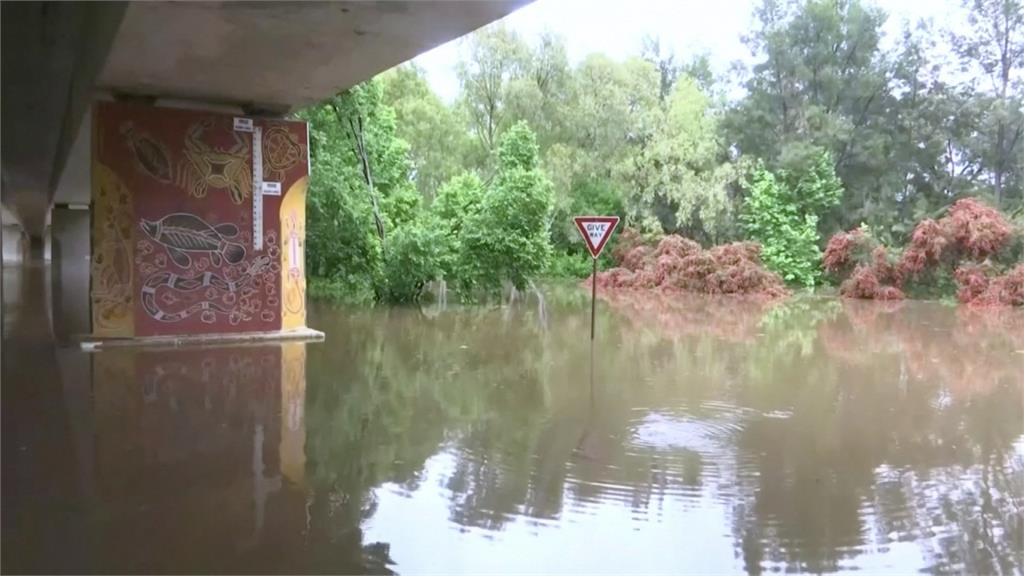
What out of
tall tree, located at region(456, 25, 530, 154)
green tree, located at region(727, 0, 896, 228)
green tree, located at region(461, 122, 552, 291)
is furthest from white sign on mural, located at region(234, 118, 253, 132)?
green tree, located at region(727, 0, 896, 228)

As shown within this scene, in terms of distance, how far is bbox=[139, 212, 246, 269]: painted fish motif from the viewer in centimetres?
1270

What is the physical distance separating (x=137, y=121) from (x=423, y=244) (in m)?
8.47

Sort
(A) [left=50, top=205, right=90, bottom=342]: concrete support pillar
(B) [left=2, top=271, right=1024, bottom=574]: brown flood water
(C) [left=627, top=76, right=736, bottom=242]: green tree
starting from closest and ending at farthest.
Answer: (B) [left=2, top=271, right=1024, bottom=574]: brown flood water
(A) [left=50, top=205, right=90, bottom=342]: concrete support pillar
(C) [left=627, top=76, right=736, bottom=242]: green tree

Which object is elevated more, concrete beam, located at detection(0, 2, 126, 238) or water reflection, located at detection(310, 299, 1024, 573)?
concrete beam, located at detection(0, 2, 126, 238)

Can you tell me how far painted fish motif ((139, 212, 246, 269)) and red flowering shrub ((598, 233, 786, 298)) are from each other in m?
18.1

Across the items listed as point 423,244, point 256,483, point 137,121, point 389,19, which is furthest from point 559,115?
point 256,483

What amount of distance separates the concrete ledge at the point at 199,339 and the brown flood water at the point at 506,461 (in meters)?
0.49

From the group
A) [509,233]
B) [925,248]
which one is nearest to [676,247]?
[925,248]

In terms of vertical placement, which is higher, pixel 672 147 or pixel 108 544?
pixel 672 147

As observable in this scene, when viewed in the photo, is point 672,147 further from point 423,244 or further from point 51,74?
point 51,74

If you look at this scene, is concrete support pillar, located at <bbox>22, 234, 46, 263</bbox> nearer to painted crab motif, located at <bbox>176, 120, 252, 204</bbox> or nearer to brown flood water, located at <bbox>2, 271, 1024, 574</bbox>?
painted crab motif, located at <bbox>176, 120, 252, 204</bbox>

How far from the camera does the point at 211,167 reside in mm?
12992

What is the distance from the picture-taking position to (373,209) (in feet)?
71.6

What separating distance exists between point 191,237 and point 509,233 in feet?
29.0
